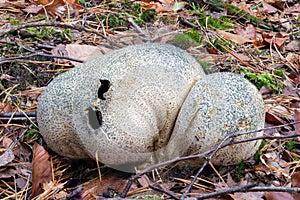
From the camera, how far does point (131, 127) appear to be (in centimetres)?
186

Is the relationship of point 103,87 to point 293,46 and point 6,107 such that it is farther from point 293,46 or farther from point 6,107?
point 293,46

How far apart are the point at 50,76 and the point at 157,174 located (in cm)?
114

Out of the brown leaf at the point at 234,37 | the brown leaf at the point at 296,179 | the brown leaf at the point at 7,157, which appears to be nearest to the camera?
the brown leaf at the point at 296,179

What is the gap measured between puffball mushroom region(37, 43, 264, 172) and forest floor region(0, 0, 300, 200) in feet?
0.38

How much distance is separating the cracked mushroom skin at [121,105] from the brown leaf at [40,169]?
7cm

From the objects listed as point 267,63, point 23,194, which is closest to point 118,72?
point 23,194

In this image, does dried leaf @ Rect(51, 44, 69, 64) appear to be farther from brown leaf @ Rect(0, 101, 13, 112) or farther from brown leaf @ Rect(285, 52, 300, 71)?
brown leaf @ Rect(285, 52, 300, 71)

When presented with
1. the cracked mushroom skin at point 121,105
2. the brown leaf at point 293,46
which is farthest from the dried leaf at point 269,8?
the cracked mushroom skin at point 121,105

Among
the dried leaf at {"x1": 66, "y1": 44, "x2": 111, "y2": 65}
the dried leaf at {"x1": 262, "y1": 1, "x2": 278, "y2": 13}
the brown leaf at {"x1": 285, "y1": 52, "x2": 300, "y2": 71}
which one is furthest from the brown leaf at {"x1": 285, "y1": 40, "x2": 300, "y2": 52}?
the dried leaf at {"x1": 66, "y1": 44, "x2": 111, "y2": 65}

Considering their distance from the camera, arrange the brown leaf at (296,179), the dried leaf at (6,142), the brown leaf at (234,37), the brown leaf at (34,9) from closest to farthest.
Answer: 1. the brown leaf at (296,179)
2. the dried leaf at (6,142)
3. the brown leaf at (234,37)
4. the brown leaf at (34,9)

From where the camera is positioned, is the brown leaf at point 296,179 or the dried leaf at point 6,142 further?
the dried leaf at point 6,142

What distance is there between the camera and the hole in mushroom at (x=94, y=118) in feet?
6.07

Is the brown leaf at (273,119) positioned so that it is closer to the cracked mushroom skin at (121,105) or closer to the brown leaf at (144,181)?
the cracked mushroom skin at (121,105)

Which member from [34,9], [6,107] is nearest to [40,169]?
[6,107]
